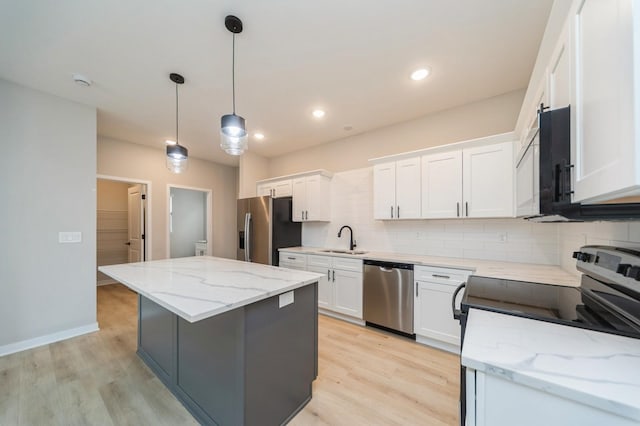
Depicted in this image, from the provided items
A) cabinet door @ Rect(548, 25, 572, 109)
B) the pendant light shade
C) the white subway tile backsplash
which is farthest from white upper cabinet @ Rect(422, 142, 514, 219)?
the pendant light shade

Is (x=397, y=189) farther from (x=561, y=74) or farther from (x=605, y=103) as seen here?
(x=605, y=103)

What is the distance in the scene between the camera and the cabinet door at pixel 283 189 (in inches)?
165

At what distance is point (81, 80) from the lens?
2.37 metres

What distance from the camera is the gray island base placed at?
1335mm

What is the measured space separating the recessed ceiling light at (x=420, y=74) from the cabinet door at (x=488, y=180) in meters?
0.90

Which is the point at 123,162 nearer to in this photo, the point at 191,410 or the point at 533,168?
the point at 191,410

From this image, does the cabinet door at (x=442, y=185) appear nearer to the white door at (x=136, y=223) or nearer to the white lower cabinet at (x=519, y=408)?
the white lower cabinet at (x=519, y=408)

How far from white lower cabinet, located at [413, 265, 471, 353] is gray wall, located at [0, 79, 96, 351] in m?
3.84

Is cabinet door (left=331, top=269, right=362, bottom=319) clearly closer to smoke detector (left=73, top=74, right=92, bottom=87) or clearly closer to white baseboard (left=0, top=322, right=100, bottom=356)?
white baseboard (left=0, top=322, right=100, bottom=356)

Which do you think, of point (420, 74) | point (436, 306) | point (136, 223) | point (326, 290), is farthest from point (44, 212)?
point (436, 306)

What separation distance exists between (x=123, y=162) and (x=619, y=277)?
5818 millimetres

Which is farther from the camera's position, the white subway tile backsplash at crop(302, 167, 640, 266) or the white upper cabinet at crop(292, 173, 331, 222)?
the white upper cabinet at crop(292, 173, 331, 222)

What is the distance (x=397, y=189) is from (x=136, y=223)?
5.00 meters

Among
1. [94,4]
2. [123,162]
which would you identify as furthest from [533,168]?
[123,162]
